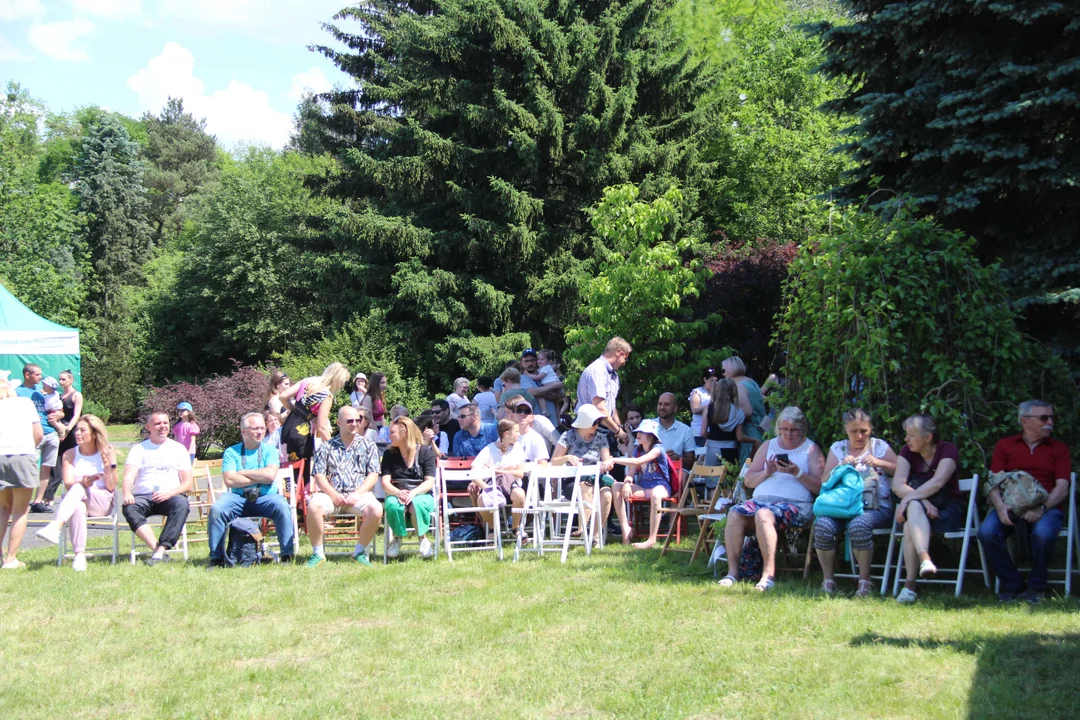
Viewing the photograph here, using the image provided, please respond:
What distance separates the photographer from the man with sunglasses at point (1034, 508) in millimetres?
6328

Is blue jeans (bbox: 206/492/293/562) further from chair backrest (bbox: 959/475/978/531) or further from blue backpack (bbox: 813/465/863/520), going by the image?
chair backrest (bbox: 959/475/978/531)

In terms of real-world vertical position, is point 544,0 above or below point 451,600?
above

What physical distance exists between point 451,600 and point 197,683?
83.8 inches

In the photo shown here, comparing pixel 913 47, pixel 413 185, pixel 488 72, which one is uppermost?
pixel 488 72

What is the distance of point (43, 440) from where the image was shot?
508 inches

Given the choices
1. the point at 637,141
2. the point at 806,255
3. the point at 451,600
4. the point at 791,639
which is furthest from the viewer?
the point at 637,141

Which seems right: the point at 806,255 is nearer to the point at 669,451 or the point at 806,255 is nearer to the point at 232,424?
the point at 669,451

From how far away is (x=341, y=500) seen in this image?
344 inches

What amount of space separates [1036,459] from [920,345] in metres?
1.16

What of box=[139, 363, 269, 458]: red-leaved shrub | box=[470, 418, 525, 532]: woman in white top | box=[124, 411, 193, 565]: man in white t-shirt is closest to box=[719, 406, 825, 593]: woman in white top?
box=[470, 418, 525, 532]: woman in white top

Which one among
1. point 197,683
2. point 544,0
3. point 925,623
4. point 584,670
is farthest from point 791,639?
point 544,0

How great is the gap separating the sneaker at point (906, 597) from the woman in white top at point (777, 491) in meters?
0.83

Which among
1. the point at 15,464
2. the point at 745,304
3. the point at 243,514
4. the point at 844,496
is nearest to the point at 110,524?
the point at 15,464

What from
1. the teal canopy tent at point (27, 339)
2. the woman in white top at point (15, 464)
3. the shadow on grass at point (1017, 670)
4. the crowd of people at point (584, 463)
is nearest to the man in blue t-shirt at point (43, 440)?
the crowd of people at point (584, 463)
